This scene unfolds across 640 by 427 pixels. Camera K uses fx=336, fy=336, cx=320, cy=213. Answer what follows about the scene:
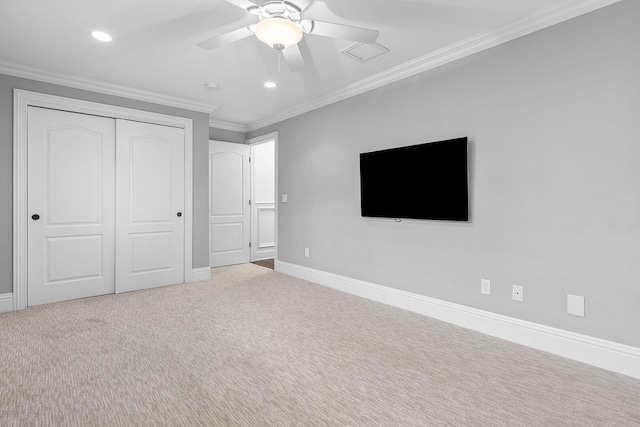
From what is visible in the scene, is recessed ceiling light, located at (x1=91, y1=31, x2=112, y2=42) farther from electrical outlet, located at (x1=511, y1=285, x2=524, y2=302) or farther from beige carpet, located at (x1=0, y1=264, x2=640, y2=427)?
electrical outlet, located at (x1=511, y1=285, x2=524, y2=302)

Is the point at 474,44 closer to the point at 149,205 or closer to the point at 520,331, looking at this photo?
the point at 520,331

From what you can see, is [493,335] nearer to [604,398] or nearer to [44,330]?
[604,398]

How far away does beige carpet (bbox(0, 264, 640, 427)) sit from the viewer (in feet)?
5.67

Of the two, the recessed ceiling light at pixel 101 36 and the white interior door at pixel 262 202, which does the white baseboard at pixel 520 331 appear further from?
the recessed ceiling light at pixel 101 36

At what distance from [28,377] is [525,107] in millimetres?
3900

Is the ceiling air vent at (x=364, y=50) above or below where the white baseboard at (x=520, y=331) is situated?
above

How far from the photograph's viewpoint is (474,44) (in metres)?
2.84

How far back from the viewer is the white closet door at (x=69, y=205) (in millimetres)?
3574

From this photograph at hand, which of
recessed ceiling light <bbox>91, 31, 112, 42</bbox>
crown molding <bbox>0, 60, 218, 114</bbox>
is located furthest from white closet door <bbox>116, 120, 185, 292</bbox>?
recessed ceiling light <bbox>91, 31, 112, 42</bbox>

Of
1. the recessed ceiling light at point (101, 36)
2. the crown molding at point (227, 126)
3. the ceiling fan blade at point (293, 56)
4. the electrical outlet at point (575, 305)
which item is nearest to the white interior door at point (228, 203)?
the crown molding at point (227, 126)

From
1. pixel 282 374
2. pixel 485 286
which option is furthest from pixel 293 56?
pixel 485 286

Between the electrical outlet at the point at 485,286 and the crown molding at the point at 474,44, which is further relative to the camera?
the electrical outlet at the point at 485,286

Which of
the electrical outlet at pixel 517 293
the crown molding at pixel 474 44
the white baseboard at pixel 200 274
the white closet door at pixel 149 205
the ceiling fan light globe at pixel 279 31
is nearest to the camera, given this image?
the ceiling fan light globe at pixel 279 31

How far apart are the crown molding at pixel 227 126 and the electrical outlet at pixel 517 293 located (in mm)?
4831
